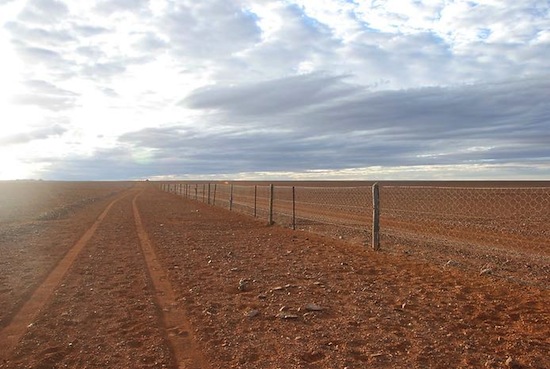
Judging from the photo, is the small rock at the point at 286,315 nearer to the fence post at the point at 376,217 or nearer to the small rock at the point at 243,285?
the small rock at the point at 243,285

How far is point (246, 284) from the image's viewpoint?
755 cm

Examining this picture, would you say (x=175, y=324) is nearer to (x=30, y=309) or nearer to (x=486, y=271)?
(x=30, y=309)

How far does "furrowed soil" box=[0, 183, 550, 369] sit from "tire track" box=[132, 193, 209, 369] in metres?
0.01

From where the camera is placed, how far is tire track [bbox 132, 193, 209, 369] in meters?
4.61

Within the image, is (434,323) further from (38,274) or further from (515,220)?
(515,220)

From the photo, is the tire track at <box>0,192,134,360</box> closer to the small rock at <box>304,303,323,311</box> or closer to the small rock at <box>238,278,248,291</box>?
the small rock at <box>238,278,248,291</box>

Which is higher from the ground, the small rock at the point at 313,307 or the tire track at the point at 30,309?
the small rock at the point at 313,307

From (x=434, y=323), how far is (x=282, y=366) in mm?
2077

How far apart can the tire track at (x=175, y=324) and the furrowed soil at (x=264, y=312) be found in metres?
0.01

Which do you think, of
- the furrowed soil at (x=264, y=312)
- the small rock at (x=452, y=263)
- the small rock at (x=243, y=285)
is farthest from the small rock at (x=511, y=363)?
the small rock at (x=452, y=263)

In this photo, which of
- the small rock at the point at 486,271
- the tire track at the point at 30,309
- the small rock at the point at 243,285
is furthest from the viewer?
the small rock at the point at 486,271

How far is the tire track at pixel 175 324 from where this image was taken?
461cm

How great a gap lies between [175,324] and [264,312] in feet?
3.71

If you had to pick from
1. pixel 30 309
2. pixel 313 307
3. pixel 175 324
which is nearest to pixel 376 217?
pixel 313 307
